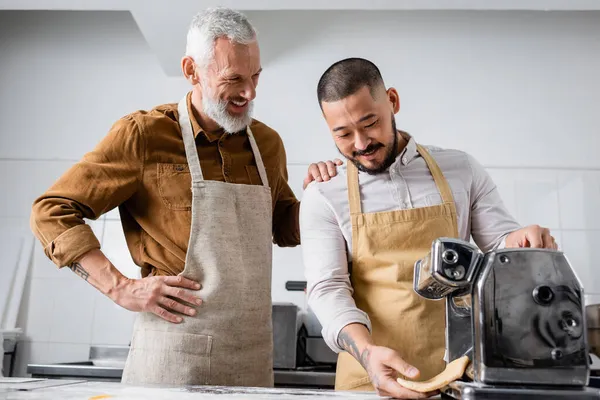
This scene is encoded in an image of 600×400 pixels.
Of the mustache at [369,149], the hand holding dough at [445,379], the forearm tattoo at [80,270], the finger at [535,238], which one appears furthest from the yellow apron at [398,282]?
the forearm tattoo at [80,270]

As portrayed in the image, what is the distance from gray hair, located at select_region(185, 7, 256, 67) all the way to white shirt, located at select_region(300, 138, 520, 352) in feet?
1.70

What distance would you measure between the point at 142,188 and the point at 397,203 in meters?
0.76

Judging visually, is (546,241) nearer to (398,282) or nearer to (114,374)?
(398,282)

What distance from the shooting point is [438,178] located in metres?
1.62

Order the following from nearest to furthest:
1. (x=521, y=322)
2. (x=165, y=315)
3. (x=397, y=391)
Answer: (x=521, y=322), (x=397, y=391), (x=165, y=315)

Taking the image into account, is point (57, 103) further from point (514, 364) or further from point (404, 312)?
point (514, 364)

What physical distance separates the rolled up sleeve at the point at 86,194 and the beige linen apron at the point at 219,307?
0.18 metres

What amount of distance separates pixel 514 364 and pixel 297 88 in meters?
2.99

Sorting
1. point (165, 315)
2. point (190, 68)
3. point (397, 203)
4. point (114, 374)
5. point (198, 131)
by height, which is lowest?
point (114, 374)

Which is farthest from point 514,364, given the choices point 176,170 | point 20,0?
point 20,0

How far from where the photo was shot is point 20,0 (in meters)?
3.40

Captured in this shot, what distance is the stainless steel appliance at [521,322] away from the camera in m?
0.89

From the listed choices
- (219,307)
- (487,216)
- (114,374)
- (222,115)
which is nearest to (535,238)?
(487,216)

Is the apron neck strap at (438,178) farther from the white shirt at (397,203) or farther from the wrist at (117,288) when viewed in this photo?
the wrist at (117,288)
